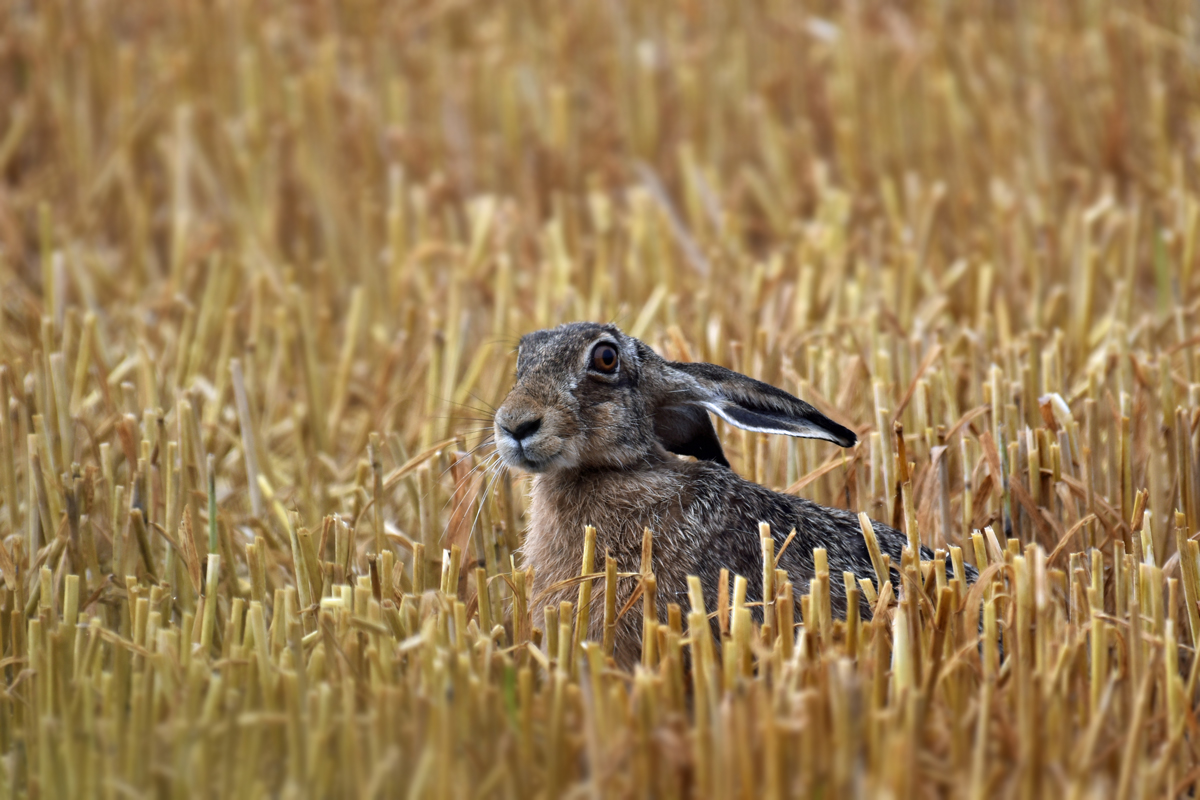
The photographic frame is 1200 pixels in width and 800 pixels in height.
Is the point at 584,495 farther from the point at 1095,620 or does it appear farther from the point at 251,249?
the point at 251,249

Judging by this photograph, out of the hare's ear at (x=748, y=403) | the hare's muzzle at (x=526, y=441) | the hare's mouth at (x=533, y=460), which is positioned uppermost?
the hare's ear at (x=748, y=403)

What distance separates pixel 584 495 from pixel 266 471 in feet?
4.04

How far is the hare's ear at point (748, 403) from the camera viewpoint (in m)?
3.13

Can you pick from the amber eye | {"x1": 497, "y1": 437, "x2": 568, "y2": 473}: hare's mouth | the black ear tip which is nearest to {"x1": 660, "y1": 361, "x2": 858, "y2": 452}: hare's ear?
the black ear tip

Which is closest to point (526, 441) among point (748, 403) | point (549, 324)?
point (748, 403)

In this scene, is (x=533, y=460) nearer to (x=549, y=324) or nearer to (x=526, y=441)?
(x=526, y=441)

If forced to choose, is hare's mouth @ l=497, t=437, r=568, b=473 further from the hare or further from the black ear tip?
the black ear tip

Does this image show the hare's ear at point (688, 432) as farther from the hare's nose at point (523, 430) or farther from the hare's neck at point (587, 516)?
the hare's nose at point (523, 430)

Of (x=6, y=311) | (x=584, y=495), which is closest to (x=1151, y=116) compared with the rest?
(x=584, y=495)

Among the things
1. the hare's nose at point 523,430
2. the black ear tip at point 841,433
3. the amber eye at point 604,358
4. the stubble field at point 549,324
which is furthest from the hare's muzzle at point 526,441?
the black ear tip at point 841,433

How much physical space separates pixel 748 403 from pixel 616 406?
314mm

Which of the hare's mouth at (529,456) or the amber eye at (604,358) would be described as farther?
the amber eye at (604,358)

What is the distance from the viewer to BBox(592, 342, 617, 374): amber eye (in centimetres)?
332

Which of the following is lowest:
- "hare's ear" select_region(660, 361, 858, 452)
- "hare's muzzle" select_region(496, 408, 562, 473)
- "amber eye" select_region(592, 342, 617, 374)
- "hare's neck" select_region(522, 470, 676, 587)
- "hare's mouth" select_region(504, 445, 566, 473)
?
"hare's neck" select_region(522, 470, 676, 587)
